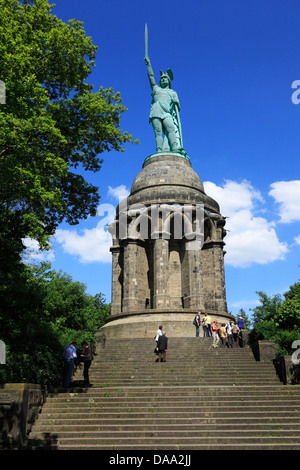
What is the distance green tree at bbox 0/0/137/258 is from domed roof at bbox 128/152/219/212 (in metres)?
14.2

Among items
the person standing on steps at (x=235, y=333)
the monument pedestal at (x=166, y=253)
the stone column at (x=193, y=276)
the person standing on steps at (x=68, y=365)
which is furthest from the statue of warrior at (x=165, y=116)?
the person standing on steps at (x=68, y=365)

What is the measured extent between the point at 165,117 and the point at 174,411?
88.2 feet

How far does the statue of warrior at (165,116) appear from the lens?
33438 millimetres

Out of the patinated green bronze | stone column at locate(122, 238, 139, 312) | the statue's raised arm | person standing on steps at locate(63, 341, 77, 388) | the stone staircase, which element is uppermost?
the statue's raised arm

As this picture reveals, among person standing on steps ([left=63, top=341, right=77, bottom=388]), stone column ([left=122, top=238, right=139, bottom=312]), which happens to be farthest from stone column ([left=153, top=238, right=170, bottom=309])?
person standing on steps ([left=63, top=341, right=77, bottom=388])

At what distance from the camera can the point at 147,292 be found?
28.2m

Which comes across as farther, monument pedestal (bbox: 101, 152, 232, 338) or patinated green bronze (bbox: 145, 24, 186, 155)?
patinated green bronze (bbox: 145, 24, 186, 155)

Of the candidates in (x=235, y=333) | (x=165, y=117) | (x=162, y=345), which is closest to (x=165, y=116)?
(x=165, y=117)

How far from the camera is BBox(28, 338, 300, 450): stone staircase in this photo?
9.41 meters

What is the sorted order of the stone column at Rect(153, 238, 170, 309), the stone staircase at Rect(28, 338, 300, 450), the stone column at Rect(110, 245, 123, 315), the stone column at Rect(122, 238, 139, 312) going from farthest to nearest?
the stone column at Rect(110, 245, 123, 315)
the stone column at Rect(122, 238, 139, 312)
the stone column at Rect(153, 238, 170, 309)
the stone staircase at Rect(28, 338, 300, 450)

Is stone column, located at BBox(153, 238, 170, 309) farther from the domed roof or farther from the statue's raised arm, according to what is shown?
the statue's raised arm

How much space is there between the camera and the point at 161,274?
2653 centimetres

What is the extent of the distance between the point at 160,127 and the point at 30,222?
23096 mm
